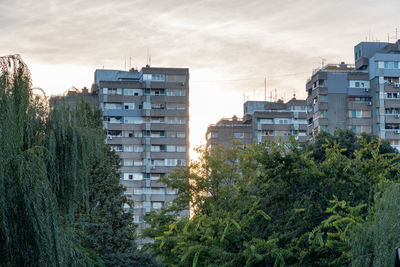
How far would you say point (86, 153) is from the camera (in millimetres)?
16281

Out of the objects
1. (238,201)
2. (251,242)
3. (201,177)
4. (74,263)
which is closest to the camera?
(74,263)

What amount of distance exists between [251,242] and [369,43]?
62.6 metres

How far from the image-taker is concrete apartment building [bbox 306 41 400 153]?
75.4 metres

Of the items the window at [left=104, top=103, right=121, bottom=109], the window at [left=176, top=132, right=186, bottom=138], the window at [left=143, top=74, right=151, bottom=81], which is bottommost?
the window at [left=176, top=132, right=186, bottom=138]

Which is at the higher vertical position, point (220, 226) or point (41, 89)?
point (41, 89)

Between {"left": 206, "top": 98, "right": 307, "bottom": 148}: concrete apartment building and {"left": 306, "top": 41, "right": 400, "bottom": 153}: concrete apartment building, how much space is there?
16917mm

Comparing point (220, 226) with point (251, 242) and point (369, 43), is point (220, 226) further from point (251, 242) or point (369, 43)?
point (369, 43)

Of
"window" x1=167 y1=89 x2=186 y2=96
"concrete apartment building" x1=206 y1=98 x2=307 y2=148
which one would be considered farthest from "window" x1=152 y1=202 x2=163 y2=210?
"concrete apartment building" x1=206 y1=98 x2=307 y2=148

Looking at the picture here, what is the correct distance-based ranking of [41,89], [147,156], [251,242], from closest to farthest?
[41,89] < [251,242] < [147,156]

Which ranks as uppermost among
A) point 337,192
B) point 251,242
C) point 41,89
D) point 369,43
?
point 369,43

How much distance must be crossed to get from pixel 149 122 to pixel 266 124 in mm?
19944

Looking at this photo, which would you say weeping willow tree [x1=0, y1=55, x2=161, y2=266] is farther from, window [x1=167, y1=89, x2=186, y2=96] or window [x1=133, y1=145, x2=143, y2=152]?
window [x1=167, y1=89, x2=186, y2=96]

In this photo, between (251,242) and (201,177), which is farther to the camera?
(201,177)

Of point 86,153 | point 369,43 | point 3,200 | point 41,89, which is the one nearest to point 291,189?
point 86,153
